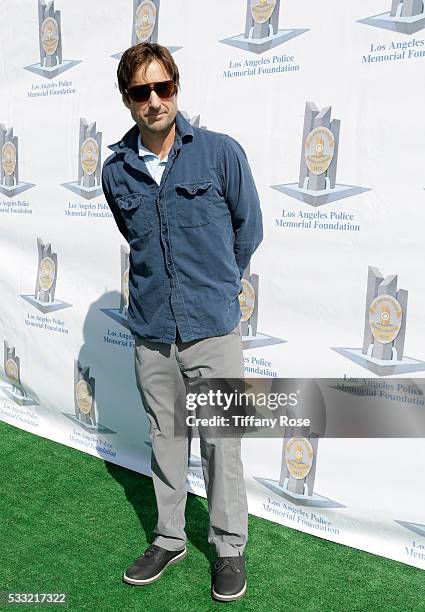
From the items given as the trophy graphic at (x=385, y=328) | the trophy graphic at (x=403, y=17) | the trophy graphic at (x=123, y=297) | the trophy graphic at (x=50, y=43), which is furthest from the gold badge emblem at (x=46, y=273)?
the trophy graphic at (x=403, y=17)

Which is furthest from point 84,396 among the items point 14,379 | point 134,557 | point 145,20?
point 145,20

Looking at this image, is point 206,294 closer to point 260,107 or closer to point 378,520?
point 260,107

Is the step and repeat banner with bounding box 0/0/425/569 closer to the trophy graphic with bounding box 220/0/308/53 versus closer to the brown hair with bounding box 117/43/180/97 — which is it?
the trophy graphic with bounding box 220/0/308/53

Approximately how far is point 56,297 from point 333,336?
5.32 ft

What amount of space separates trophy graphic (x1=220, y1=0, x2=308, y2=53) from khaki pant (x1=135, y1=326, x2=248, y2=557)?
1.18 metres

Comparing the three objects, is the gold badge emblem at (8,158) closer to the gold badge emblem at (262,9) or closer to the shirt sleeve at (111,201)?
the shirt sleeve at (111,201)

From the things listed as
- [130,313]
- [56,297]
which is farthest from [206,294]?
[56,297]

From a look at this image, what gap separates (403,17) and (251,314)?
1.29m

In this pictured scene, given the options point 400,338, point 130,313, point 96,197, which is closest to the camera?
point 130,313

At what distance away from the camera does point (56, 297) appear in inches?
130

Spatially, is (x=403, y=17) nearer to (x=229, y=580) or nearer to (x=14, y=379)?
(x=229, y=580)

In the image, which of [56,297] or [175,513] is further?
[56,297]

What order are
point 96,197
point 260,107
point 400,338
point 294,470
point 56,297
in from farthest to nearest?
point 56,297, point 96,197, point 294,470, point 260,107, point 400,338

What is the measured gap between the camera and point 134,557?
2.35 m
